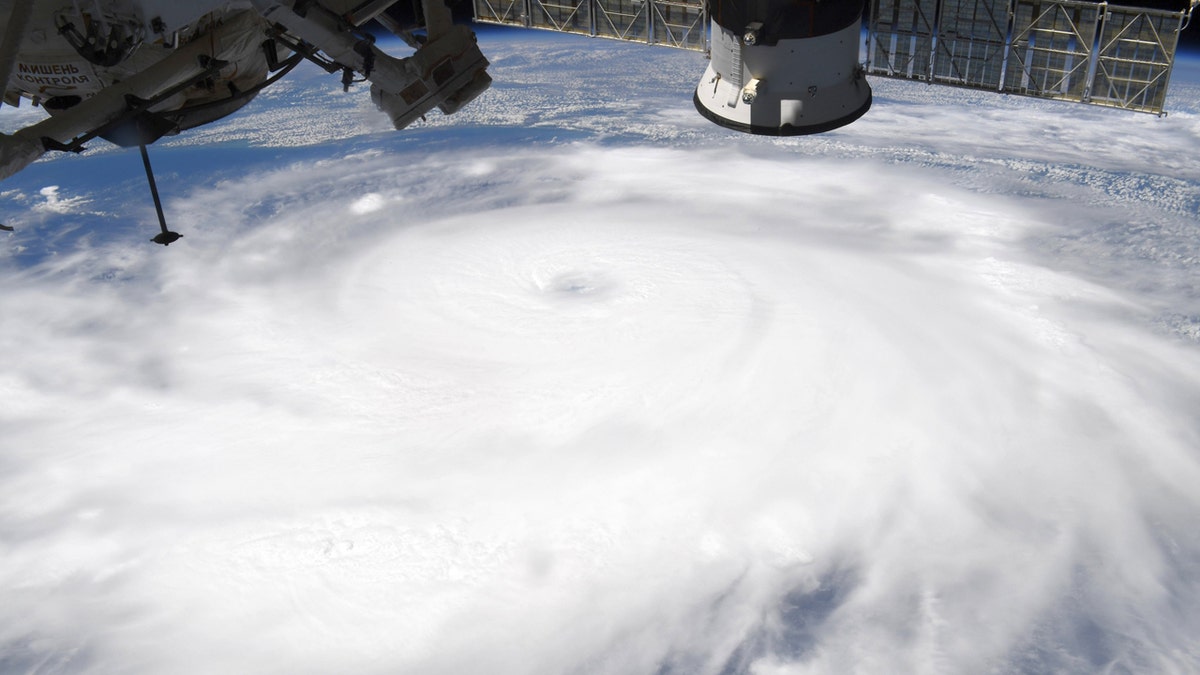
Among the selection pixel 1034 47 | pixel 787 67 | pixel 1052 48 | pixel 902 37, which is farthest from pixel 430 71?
pixel 1052 48

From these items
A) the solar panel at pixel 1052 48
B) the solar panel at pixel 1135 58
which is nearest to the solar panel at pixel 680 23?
the solar panel at pixel 1052 48

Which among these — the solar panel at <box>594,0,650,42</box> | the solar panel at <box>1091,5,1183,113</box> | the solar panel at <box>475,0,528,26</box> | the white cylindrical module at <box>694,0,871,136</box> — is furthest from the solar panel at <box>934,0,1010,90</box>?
the solar panel at <box>475,0,528,26</box>

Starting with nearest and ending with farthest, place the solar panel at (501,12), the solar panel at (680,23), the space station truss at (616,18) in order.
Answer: the solar panel at (680,23)
the space station truss at (616,18)
the solar panel at (501,12)

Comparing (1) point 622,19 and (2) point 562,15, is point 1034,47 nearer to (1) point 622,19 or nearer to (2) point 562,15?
(1) point 622,19

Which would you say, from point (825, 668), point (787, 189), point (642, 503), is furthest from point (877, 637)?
point (787, 189)

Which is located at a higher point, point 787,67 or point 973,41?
point 787,67

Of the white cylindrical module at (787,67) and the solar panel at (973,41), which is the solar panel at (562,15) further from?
the solar panel at (973,41)

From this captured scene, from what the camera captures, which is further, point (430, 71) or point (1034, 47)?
point (1034, 47)
